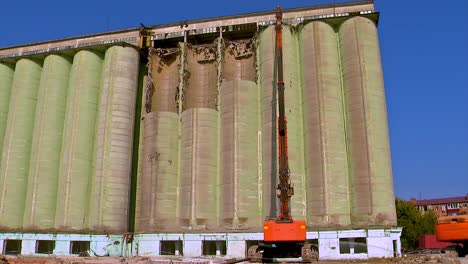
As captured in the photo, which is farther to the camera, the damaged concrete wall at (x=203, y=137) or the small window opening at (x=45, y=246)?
the small window opening at (x=45, y=246)

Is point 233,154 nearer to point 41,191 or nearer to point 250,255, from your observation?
point 250,255

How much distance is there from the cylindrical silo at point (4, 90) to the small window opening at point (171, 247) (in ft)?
73.6

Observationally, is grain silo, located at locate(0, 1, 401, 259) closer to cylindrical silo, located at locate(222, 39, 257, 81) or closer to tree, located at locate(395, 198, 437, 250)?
cylindrical silo, located at locate(222, 39, 257, 81)

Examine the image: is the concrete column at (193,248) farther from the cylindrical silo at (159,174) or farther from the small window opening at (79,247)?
the small window opening at (79,247)

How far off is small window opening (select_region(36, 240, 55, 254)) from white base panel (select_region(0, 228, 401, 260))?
64 cm

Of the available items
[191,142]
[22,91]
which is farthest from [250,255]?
[22,91]

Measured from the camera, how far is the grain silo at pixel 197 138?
39.0 meters

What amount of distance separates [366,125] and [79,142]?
27.6 meters

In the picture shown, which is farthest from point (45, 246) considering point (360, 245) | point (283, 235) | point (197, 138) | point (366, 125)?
point (366, 125)

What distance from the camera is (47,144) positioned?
155ft

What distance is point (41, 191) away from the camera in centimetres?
4581

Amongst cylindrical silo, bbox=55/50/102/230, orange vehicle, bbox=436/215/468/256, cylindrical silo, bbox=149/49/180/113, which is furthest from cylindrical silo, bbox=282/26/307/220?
cylindrical silo, bbox=55/50/102/230

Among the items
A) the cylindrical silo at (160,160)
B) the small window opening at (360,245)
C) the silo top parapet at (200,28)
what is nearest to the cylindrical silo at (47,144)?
the silo top parapet at (200,28)

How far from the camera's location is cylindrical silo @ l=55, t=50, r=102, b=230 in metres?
44.4
